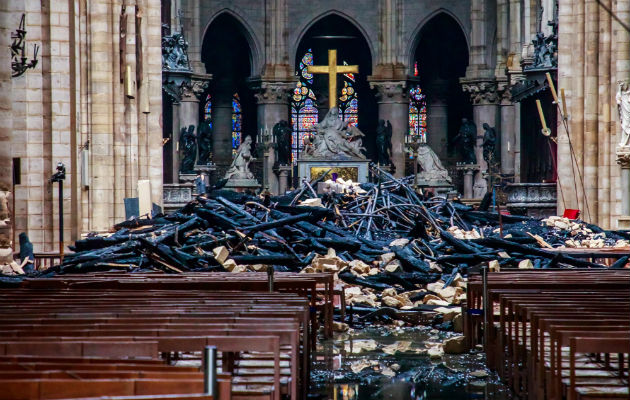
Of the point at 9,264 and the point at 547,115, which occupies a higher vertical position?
the point at 547,115

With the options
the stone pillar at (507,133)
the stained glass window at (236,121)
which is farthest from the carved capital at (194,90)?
the stone pillar at (507,133)

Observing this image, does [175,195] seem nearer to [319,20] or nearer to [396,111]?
[396,111]

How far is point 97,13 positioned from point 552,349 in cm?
1922

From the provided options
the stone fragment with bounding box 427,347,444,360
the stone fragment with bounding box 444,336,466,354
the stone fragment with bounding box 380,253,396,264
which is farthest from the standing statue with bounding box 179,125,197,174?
the stone fragment with bounding box 444,336,466,354

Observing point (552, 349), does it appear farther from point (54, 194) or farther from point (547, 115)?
point (547, 115)

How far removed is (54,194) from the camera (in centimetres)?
1867

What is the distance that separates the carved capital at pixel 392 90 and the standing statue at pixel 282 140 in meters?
3.69

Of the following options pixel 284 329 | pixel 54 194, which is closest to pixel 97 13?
pixel 54 194

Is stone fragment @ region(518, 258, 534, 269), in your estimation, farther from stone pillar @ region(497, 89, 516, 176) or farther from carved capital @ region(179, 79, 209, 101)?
carved capital @ region(179, 79, 209, 101)

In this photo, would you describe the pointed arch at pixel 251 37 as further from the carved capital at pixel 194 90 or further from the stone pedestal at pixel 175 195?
the stone pedestal at pixel 175 195

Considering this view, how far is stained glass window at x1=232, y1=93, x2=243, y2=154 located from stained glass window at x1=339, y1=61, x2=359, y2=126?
4.27 metres

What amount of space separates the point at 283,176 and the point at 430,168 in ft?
18.2

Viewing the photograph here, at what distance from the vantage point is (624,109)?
76.1 feet

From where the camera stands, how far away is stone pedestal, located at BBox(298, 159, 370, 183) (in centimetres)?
4166
